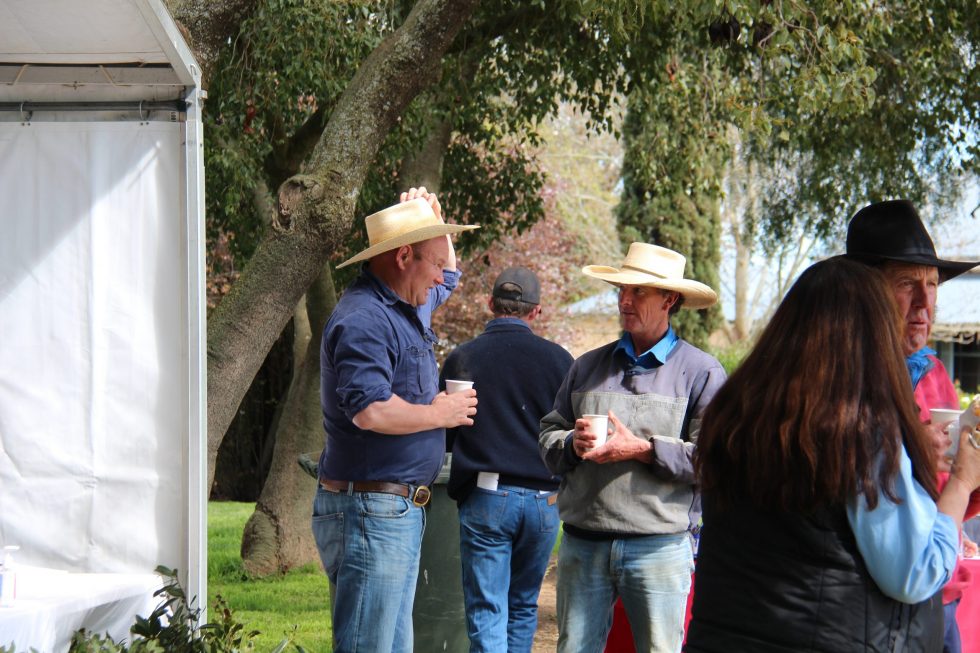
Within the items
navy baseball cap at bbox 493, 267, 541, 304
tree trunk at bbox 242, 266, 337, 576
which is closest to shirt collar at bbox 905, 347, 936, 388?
navy baseball cap at bbox 493, 267, 541, 304

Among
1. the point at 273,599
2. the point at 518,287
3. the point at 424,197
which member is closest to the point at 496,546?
the point at 518,287

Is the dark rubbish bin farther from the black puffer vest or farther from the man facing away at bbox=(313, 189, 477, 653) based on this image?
the black puffer vest

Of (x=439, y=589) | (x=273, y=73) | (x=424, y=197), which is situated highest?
(x=273, y=73)

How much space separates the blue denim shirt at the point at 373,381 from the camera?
3732 millimetres

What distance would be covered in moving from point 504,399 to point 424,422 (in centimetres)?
113

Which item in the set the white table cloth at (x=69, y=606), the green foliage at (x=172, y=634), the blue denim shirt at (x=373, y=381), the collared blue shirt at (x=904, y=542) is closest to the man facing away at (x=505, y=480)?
the blue denim shirt at (x=373, y=381)

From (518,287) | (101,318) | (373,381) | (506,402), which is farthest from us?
(518,287)

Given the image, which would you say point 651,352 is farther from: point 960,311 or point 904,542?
point 960,311

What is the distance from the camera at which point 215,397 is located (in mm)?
5168

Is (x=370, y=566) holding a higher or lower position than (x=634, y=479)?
lower

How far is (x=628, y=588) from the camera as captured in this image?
12.9 feet

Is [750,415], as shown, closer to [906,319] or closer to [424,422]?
[906,319]

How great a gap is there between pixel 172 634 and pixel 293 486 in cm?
549

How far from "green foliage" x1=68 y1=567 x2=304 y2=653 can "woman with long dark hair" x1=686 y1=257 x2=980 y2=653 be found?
1.77m
